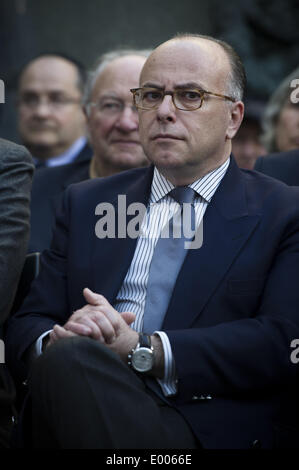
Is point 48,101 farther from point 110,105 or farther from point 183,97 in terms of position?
point 183,97

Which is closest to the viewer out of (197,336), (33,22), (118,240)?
(197,336)

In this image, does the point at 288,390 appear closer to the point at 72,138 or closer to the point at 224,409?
the point at 224,409

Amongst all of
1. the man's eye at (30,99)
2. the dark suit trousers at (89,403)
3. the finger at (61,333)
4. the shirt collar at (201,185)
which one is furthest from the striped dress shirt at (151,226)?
the man's eye at (30,99)

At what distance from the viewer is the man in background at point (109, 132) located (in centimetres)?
420

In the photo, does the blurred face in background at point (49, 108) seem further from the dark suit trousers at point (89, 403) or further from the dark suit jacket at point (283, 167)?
the dark suit trousers at point (89, 403)

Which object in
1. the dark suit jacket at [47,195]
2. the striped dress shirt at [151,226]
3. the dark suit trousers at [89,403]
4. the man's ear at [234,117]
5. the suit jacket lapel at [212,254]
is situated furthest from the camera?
the dark suit jacket at [47,195]

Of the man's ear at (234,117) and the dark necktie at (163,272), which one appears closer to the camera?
the dark necktie at (163,272)

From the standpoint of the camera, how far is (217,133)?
307 cm

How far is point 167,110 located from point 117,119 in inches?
49.7

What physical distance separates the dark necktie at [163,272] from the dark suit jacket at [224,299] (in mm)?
57

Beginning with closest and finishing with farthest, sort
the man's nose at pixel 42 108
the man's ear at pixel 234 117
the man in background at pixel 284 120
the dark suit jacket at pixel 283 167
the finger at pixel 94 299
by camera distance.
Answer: the finger at pixel 94 299 < the man's ear at pixel 234 117 < the dark suit jacket at pixel 283 167 < the man in background at pixel 284 120 < the man's nose at pixel 42 108
